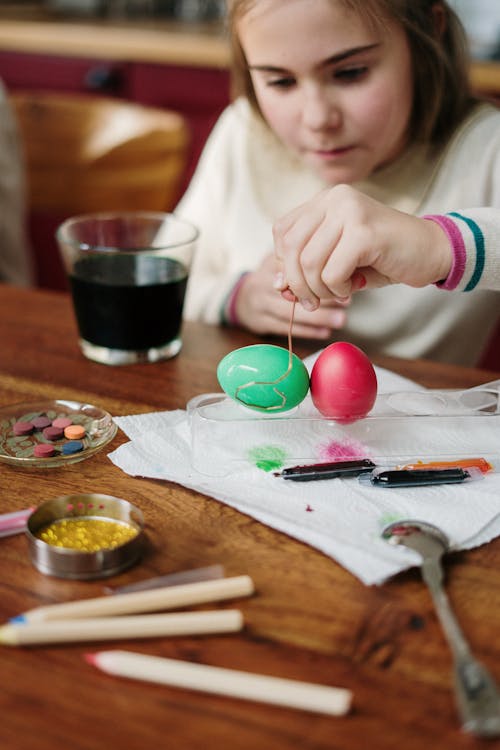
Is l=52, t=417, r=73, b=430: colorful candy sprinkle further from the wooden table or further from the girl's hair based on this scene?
the girl's hair

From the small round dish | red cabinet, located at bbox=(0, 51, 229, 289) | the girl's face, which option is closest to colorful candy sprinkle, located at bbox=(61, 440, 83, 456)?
the small round dish

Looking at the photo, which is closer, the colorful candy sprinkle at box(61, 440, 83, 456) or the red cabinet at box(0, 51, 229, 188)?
the colorful candy sprinkle at box(61, 440, 83, 456)

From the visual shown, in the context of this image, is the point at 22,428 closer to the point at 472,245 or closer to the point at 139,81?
the point at 472,245

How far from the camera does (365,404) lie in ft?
2.39

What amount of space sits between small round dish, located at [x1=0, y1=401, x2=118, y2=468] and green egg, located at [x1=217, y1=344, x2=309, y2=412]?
117mm

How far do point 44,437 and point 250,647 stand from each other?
12.6 inches

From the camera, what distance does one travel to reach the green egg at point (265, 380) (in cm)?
72

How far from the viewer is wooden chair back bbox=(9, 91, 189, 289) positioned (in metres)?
1.73

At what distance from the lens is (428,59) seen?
1083 mm

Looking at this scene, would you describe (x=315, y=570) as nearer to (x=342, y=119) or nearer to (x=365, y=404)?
(x=365, y=404)

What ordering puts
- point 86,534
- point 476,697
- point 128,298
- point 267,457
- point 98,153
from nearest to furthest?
point 476,697, point 86,534, point 267,457, point 128,298, point 98,153

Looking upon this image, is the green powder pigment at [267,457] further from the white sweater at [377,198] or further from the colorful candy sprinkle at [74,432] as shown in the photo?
the white sweater at [377,198]

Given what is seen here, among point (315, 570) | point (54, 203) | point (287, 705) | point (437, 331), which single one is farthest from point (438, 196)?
point (54, 203)

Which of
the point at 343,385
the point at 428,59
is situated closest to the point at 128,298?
the point at 343,385
